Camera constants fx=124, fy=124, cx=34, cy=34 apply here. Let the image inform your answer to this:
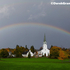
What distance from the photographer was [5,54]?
77.2 metres

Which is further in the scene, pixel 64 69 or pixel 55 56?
pixel 55 56

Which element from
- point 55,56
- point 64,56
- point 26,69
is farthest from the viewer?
point 55,56

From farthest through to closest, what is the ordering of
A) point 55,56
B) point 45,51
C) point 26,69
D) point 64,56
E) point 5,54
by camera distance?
1. point 45,51
2. point 5,54
3. point 55,56
4. point 64,56
5. point 26,69

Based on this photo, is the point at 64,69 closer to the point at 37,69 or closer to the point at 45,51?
the point at 37,69

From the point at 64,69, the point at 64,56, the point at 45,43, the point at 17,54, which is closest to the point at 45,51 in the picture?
the point at 45,43

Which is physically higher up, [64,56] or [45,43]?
[45,43]

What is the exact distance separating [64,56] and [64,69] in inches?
833

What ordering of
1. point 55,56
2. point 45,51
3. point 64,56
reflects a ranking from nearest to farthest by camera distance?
point 64,56 < point 55,56 < point 45,51

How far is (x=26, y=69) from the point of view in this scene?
25.0m

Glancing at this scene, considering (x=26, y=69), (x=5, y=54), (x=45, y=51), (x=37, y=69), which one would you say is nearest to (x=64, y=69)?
(x=37, y=69)

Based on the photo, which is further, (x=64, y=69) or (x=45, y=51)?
(x=45, y=51)

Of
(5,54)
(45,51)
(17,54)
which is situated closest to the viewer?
(5,54)

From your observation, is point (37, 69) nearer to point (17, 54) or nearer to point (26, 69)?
point (26, 69)

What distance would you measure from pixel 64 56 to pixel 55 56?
25.2 m
